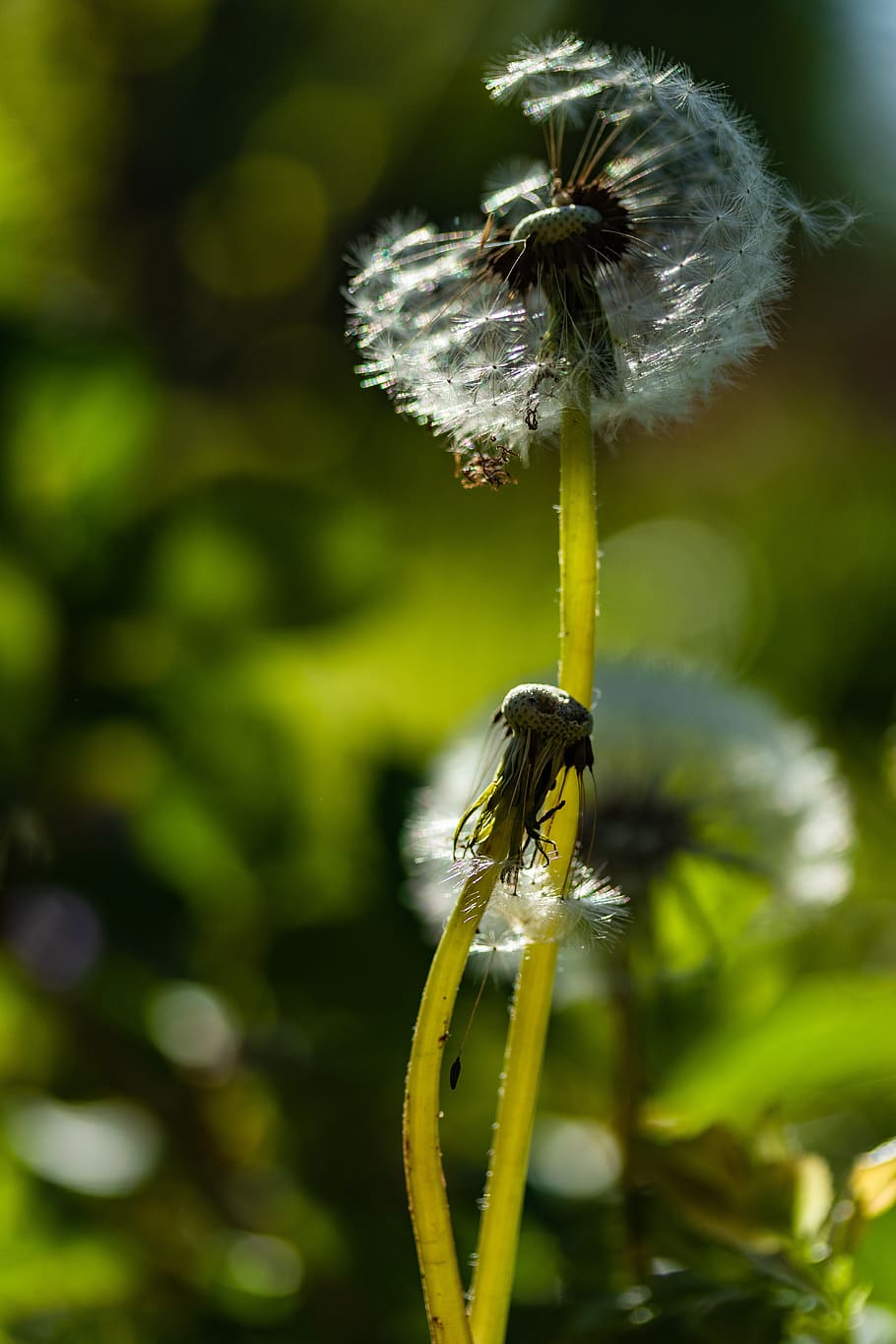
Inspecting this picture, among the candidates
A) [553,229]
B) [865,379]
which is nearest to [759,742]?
[553,229]

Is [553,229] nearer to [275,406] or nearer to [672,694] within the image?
[672,694]

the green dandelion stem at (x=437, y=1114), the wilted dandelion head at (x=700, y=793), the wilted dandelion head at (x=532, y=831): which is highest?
the wilted dandelion head at (x=700, y=793)

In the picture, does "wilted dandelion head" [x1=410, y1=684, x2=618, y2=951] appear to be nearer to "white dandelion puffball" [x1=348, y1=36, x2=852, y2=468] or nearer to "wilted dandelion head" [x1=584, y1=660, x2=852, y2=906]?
"white dandelion puffball" [x1=348, y1=36, x2=852, y2=468]

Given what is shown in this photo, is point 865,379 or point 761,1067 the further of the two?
point 865,379


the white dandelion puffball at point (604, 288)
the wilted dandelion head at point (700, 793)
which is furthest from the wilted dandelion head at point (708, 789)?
the white dandelion puffball at point (604, 288)

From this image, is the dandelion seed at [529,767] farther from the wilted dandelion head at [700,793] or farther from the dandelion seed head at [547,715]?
the wilted dandelion head at [700,793]
